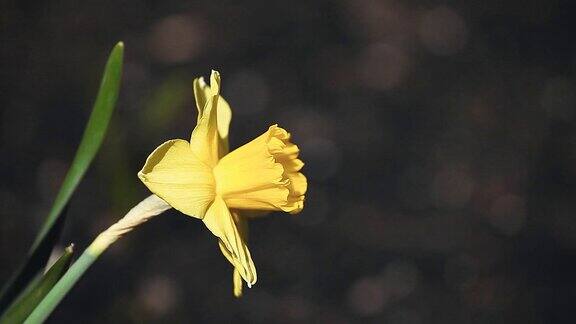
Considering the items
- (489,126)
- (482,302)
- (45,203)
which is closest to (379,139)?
(489,126)

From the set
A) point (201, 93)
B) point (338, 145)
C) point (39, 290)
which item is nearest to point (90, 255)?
point (39, 290)

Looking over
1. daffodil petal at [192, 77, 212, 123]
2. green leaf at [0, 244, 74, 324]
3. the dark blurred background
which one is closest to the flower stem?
green leaf at [0, 244, 74, 324]

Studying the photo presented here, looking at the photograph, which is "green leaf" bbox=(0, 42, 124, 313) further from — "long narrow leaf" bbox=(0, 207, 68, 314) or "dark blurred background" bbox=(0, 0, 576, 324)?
"dark blurred background" bbox=(0, 0, 576, 324)

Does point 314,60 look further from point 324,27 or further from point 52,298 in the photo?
point 52,298

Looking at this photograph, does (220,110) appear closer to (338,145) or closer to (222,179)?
(222,179)

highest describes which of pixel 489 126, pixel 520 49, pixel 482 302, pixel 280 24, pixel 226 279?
pixel 280 24

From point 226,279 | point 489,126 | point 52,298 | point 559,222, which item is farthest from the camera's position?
point 489,126
